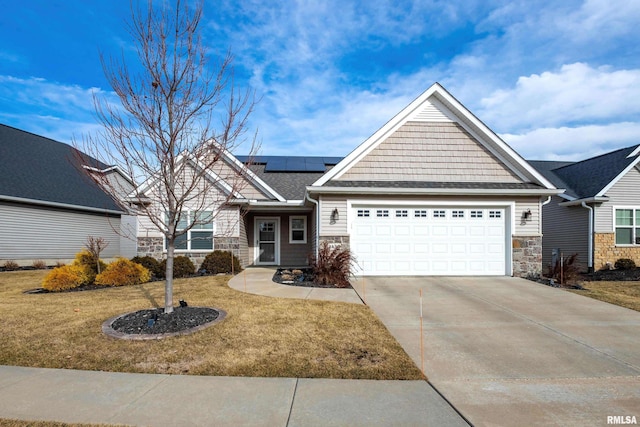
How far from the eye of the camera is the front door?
16281mm

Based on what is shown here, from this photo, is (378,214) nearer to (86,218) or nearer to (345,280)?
(345,280)

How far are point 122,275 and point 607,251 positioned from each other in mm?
19217

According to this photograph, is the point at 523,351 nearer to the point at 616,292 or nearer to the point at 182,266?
the point at 616,292

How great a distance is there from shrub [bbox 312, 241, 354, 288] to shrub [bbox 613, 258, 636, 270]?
12227mm

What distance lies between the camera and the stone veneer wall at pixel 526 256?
12.0m

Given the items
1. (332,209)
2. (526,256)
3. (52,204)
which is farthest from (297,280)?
(52,204)

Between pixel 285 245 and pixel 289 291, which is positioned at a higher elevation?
pixel 285 245

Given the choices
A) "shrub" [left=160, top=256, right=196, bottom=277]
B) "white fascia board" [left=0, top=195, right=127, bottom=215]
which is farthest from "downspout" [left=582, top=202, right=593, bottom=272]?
"white fascia board" [left=0, top=195, right=127, bottom=215]

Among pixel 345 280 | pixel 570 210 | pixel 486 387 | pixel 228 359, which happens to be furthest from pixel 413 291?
pixel 570 210

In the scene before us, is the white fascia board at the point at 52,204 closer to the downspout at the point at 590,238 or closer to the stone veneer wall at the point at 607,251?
the downspout at the point at 590,238

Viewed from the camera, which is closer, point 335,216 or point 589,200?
point 335,216

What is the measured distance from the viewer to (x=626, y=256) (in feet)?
49.8

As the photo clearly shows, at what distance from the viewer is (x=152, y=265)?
12.6 m

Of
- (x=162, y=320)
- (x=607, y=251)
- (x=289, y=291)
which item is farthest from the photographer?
(x=607, y=251)
